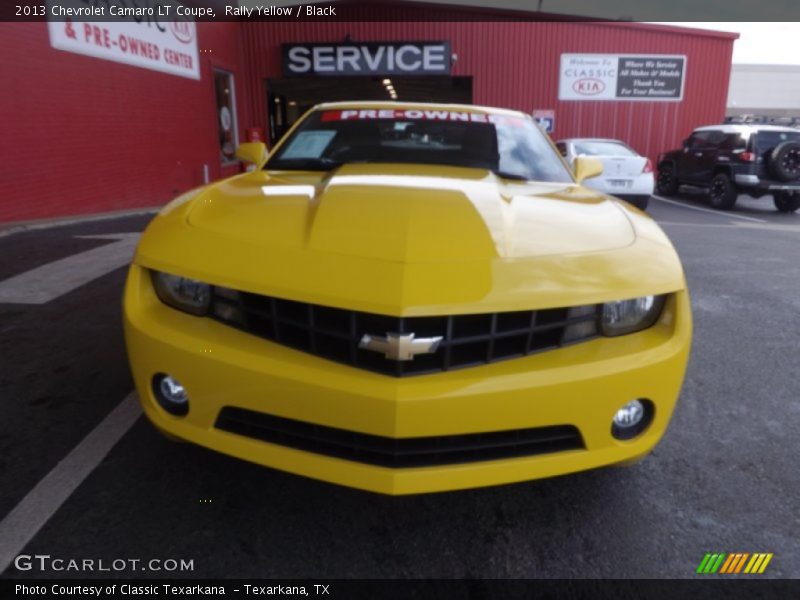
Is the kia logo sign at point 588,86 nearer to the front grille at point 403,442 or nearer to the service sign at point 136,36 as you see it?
the service sign at point 136,36

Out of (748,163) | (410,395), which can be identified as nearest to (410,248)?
(410,395)

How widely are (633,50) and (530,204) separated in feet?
53.1

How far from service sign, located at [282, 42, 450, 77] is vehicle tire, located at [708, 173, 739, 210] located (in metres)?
7.11

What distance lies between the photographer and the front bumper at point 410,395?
1.55 meters

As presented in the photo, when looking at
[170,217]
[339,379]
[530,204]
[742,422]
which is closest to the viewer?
[339,379]

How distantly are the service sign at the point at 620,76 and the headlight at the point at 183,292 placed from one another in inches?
627

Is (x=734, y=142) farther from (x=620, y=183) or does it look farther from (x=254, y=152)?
(x=254, y=152)

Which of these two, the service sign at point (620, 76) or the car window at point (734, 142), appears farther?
the service sign at point (620, 76)

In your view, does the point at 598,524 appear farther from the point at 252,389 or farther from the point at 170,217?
the point at 170,217

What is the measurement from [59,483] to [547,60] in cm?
1626

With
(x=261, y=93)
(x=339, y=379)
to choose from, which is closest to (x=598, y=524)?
(x=339, y=379)

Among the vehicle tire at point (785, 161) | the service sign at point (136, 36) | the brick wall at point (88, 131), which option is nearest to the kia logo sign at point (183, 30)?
the service sign at point (136, 36)

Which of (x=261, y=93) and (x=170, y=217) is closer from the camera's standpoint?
(x=170, y=217)

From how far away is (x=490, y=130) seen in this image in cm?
318
